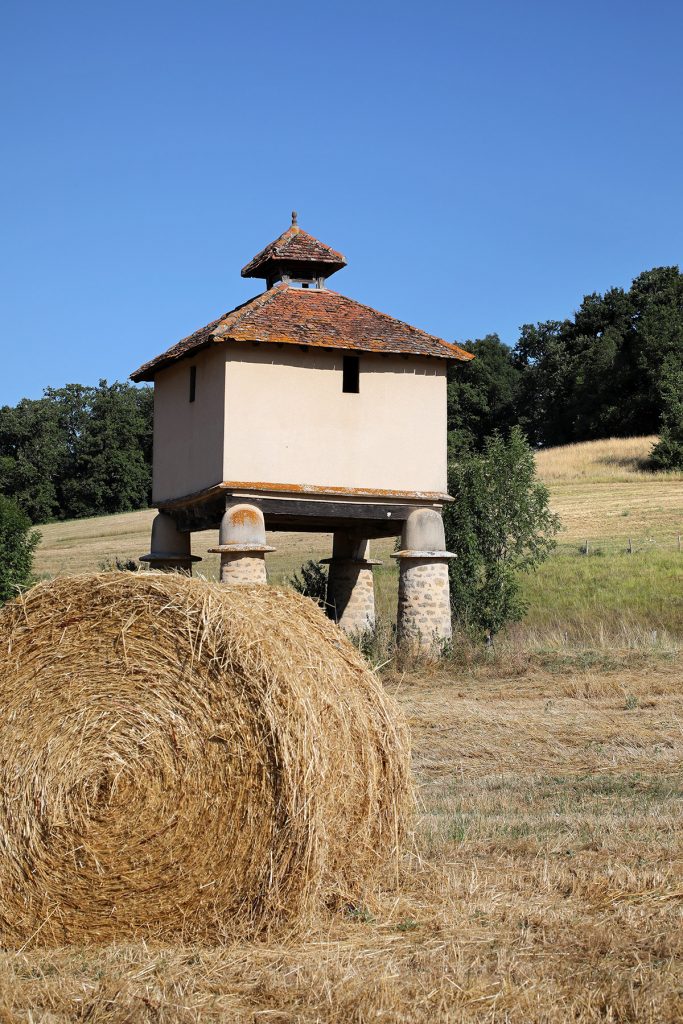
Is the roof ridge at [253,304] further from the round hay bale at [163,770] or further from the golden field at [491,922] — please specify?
the round hay bale at [163,770]

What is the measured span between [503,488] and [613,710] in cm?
1335

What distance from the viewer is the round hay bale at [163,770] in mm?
6730

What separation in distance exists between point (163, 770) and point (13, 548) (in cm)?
2100

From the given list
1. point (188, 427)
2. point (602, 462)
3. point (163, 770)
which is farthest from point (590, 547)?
point (163, 770)

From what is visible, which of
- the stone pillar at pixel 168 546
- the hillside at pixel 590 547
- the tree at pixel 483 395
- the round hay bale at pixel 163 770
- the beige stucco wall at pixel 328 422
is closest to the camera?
Result: the round hay bale at pixel 163 770

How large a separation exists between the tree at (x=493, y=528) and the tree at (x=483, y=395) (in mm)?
54470

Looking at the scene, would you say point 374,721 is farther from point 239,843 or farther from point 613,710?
point 613,710

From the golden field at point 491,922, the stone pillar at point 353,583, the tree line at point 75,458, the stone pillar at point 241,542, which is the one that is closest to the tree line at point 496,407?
the tree line at point 75,458

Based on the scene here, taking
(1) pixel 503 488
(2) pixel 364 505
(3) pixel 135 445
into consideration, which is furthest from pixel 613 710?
(3) pixel 135 445

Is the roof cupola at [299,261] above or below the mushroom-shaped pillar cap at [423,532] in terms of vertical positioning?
above

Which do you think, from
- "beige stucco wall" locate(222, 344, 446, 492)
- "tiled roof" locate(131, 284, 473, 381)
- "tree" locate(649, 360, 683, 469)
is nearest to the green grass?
"beige stucco wall" locate(222, 344, 446, 492)

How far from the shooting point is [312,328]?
22375 millimetres

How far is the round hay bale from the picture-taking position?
265 inches

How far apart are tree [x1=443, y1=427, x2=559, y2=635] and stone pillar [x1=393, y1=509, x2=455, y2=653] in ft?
13.0
